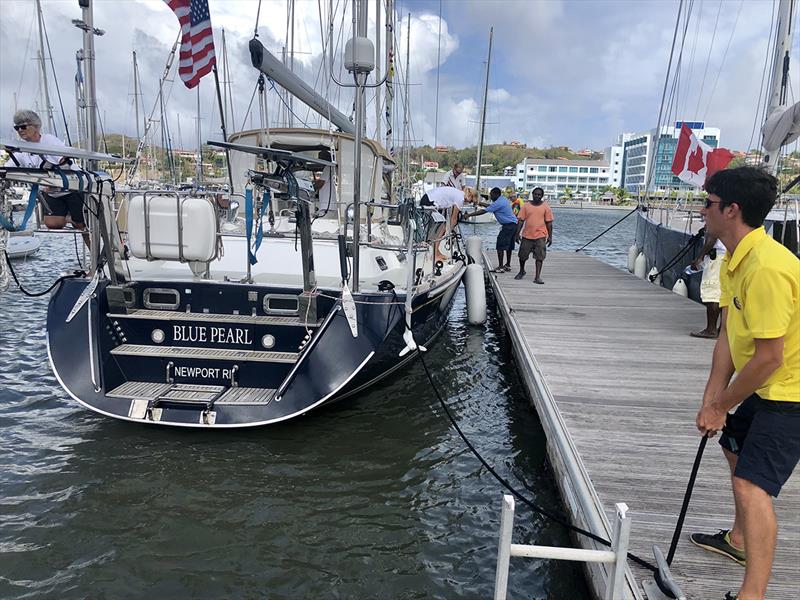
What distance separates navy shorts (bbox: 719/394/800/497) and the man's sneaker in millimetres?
721

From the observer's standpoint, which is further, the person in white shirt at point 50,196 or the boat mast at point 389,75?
the boat mast at point 389,75

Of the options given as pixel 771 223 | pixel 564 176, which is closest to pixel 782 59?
pixel 771 223

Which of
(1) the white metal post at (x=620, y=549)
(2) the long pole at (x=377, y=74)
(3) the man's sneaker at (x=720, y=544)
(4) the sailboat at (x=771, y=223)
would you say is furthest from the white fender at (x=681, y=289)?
(1) the white metal post at (x=620, y=549)

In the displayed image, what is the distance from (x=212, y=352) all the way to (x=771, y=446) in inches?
175

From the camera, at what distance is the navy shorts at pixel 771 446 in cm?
236

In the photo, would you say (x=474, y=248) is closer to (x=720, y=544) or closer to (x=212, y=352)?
(x=212, y=352)

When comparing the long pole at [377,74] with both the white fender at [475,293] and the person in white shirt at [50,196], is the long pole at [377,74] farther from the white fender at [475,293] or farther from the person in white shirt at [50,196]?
the person in white shirt at [50,196]

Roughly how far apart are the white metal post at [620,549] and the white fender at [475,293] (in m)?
8.48

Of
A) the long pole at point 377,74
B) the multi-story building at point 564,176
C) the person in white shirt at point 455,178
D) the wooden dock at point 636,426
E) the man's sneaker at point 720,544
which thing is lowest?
the wooden dock at point 636,426

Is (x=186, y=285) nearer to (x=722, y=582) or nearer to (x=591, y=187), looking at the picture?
(x=722, y=582)

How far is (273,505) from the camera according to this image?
452cm

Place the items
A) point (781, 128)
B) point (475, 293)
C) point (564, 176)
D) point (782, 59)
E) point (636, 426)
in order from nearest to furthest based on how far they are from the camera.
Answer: point (636, 426), point (781, 128), point (782, 59), point (475, 293), point (564, 176)

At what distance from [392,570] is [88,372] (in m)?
3.29

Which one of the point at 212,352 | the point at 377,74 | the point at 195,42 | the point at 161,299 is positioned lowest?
the point at 212,352
